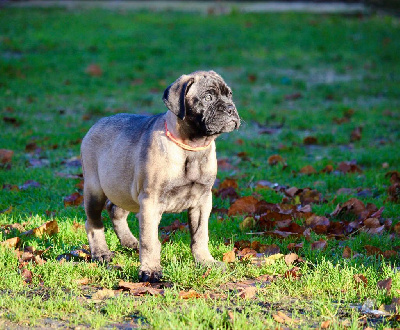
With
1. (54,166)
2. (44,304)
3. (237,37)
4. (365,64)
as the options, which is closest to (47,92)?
(54,166)

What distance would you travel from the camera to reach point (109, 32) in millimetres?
19734

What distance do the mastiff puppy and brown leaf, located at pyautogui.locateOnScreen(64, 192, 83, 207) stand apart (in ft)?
5.65

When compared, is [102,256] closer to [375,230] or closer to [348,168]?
[375,230]

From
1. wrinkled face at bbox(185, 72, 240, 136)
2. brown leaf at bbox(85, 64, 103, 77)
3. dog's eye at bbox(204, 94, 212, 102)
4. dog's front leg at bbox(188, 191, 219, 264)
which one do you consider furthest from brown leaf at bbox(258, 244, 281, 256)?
brown leaf at bbox(85, 64, 103, 77)

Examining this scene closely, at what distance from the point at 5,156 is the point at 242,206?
4.01 metres

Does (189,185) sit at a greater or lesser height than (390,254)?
greater

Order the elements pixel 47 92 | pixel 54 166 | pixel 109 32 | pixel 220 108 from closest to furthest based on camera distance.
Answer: pixel 220 108 < pixel 54 166 < pixel 47 92 < pixel 109 32

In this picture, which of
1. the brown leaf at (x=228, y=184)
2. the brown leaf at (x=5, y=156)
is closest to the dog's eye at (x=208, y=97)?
the brown leaf at (x=228, y=184)

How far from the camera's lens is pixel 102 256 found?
19.4 feet

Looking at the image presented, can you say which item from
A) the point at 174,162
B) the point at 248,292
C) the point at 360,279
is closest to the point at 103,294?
the point at 248,292

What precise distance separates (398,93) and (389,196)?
8037 millimetres

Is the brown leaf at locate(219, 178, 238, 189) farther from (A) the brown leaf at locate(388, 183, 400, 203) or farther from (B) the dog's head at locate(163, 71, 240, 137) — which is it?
(B) the dog's head at locate(163, 71, 240, 137)

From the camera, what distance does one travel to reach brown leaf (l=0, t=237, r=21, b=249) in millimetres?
5965

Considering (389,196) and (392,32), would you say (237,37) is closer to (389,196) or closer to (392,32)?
(392,32)
